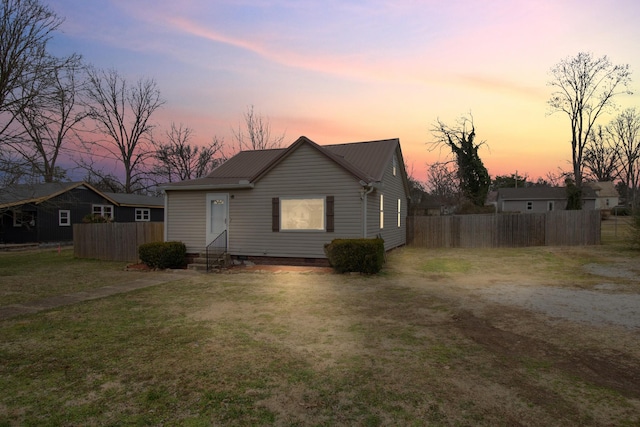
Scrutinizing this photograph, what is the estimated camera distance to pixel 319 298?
26.1 feet

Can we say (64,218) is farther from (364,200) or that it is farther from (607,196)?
(607,196)

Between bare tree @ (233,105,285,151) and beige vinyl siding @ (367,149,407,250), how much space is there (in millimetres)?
17569

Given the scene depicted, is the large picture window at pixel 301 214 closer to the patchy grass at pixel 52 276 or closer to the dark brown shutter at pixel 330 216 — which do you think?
the dark brown shutter at pixel 330 216

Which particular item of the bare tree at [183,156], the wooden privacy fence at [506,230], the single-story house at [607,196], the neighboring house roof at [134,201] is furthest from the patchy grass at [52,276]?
the single-story house at [607,196]

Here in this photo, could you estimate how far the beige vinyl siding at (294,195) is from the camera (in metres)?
12.3

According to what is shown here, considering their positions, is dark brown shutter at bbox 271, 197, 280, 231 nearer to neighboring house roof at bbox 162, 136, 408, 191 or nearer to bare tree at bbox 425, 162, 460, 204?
neighboring house roof at bbox 162, 136, 408, 191

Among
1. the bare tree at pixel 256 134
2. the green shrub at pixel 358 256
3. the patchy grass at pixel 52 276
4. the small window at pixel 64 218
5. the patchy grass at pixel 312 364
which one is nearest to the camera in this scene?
the patchy grass at pixel 312 364

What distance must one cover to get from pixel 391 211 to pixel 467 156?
16.7 metres

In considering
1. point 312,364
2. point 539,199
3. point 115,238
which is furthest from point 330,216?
point 539,199

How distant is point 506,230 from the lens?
18.0 metres

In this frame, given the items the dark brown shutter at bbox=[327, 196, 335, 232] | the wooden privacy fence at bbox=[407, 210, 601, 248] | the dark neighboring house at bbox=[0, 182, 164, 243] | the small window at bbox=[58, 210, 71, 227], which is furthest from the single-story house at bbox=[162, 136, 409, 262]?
the small window at bbox=[58, 210, 71, 227]

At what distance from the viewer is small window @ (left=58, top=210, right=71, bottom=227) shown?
24394 millimetres

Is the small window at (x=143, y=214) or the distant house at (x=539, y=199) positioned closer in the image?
the small window at (x=143, y=214)

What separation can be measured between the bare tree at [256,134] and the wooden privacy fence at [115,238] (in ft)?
60.3
